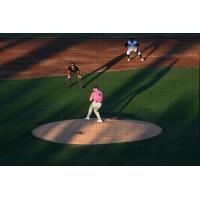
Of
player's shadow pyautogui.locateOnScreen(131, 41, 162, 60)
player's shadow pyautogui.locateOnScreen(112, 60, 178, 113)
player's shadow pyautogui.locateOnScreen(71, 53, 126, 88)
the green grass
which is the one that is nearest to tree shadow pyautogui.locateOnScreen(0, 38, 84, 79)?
the green grass

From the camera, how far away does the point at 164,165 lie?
16203 millimetres

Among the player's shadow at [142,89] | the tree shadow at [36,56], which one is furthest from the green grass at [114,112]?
the tree shadow at [36,56]

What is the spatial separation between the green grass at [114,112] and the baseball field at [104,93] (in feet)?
0.10

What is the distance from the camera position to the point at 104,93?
25.2 m

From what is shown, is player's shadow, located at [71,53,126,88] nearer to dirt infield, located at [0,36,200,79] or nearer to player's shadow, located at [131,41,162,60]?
dirt infield, located at [0,36,200,79]

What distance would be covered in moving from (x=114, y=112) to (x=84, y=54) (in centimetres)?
1270

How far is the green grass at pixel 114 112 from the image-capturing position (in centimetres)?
1695

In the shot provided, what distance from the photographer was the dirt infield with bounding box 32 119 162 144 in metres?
18.5

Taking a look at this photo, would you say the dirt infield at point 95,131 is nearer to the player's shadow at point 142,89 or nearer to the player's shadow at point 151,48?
the player's shadow at point 142,89

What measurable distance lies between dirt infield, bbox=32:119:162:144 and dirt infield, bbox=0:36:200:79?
9.59 metres

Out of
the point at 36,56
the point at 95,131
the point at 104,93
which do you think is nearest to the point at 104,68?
the point at 36,56

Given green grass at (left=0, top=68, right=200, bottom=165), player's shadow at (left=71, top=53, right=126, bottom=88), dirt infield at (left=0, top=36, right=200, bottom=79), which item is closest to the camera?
green grass at (left=0, top=68, right=200, bottom=165)

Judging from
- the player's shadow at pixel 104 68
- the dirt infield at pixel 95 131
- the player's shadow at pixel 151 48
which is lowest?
the dirt infield at pixel 95 131
